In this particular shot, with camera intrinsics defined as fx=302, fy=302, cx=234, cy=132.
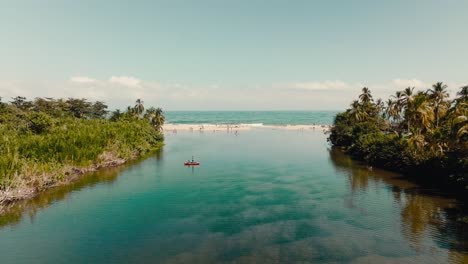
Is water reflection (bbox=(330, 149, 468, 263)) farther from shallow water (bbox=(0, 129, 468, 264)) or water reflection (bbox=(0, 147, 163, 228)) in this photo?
water reflection (bbox=(0, 147, 163, 228))

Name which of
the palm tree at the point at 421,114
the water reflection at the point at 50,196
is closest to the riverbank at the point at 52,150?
the water reflection at the point at 50,196

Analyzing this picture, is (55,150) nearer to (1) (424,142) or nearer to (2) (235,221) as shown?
(2) (235,221)

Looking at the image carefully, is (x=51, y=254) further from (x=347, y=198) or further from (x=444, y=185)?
(x=444, y=185)

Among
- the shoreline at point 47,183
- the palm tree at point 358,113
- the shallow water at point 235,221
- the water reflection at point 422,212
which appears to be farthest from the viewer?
the palm tree at point 358,113

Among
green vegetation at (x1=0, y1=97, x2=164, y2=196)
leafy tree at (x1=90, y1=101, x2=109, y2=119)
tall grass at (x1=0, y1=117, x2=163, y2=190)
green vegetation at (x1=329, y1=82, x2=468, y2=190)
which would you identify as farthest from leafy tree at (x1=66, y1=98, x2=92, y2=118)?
green vegetation at (x1=329, y1=82, x2=468, y2=190)

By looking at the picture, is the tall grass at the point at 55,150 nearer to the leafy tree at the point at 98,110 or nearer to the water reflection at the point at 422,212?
the water reflection at the point at 422,212

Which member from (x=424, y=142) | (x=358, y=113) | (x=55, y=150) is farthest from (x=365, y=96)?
(x=55, y=150)

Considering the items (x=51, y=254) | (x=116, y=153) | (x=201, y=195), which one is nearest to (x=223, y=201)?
(x=201, y=195)
